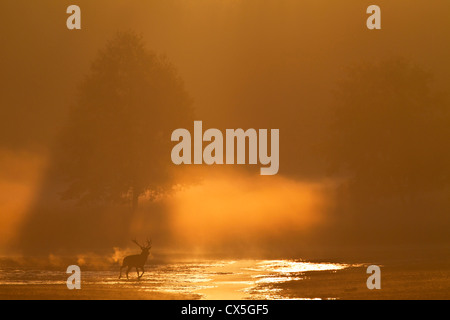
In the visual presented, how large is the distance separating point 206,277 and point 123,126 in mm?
21974

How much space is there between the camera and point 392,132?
177 feet

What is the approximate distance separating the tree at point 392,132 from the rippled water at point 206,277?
780 inches

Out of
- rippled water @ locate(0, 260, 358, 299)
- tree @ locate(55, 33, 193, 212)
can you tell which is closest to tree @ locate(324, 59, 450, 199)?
tree @ locate(55, 33, 193, 212)

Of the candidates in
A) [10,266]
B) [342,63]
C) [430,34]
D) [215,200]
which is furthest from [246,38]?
[10,266]

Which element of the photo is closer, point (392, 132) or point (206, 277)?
point (206, 277)

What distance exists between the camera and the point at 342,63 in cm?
7112

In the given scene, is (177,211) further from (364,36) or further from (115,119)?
(364,36)

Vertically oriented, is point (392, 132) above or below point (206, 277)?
above

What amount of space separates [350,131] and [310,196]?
24.5ft

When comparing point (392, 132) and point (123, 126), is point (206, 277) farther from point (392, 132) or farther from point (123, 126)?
point (392, 132)

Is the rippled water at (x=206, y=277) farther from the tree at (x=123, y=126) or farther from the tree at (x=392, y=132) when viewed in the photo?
the tree at (x=392, y=132)

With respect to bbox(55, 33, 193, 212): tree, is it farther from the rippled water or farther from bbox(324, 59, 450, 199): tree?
the rippled water

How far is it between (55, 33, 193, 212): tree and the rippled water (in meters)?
14.3

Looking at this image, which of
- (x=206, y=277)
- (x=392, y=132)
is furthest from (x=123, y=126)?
(x=206, y=277)
